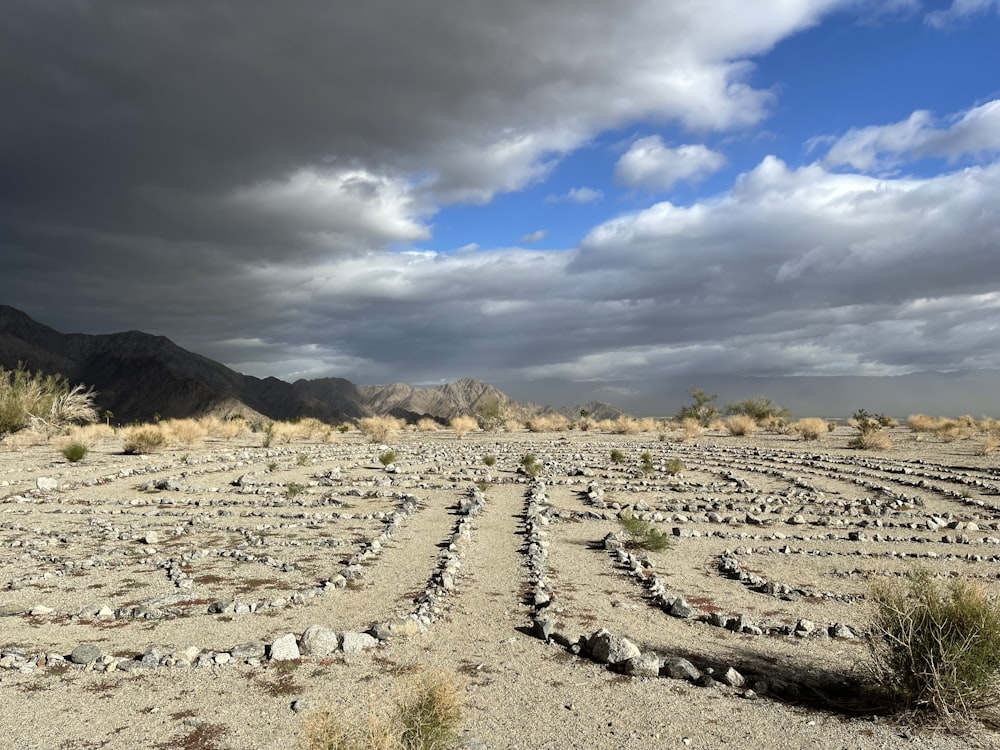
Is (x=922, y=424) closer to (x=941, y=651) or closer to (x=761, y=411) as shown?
(x=761, y=411)

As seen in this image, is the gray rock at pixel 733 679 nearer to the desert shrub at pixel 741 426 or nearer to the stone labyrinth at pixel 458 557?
the stone labyrinth at pixel 458 557

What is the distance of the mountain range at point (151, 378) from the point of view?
90062 mm

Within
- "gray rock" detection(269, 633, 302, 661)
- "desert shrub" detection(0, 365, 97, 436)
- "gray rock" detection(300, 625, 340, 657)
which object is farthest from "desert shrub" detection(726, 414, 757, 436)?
"gray rock" detection(269, 633, 302, 661)

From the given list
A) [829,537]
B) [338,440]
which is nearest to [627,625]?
[829,537]

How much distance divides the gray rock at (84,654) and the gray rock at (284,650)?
5.91 feet

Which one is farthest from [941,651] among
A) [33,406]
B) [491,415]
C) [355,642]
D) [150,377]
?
[150,377]

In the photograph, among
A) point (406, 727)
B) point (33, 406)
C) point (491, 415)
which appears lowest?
point (406, 727)

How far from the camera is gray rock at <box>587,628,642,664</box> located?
705 centimetres

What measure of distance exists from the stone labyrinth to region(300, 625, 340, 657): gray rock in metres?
0.02

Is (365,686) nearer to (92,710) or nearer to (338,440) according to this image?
(92,710)

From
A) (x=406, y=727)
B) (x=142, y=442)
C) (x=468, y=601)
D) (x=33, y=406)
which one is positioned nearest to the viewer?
(x=406, y=727)

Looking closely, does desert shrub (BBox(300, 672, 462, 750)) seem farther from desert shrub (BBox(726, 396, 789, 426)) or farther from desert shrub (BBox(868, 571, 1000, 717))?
desert shrub (BBox(726, 396, 789, 426))

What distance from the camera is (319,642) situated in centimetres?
737

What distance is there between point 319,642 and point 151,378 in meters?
104
